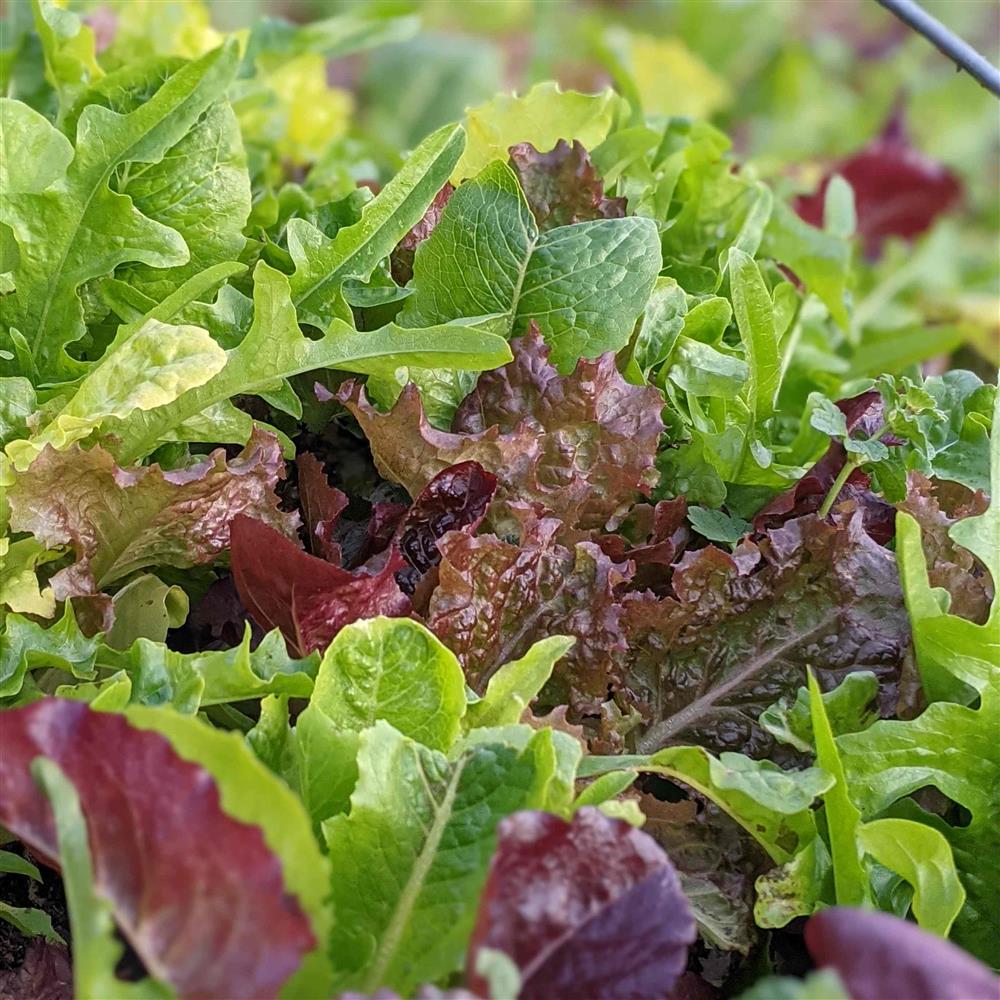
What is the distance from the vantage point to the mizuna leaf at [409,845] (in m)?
0.40

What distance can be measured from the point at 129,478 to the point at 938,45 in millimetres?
563

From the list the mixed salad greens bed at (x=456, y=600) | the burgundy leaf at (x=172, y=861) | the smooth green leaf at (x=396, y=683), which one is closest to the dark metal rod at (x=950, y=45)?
the mixed salad greens bed at (x=456, y=600)

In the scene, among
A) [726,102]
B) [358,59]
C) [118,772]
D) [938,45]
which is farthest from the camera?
[358,59]

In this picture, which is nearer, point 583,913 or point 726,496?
point 583,913

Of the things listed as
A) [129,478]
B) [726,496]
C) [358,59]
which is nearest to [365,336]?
[129,478]

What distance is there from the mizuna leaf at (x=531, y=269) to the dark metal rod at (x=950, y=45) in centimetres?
26

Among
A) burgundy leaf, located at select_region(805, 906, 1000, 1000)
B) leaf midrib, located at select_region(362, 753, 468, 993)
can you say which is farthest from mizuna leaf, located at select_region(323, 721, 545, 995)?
burgundy leaf, located at select_region(805, 906, 1000, 1000)

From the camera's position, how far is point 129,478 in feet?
1.63

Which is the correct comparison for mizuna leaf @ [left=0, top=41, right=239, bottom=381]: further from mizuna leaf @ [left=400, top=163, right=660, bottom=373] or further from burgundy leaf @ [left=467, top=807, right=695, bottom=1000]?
burgundy leaf @ [left=467, top=807, right=695, bottom=1000]

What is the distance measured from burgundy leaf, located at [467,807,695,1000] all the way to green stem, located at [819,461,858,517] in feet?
0.84

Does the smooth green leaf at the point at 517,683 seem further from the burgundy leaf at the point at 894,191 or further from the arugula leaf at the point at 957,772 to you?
the burgundy leaf at the point at 894,191

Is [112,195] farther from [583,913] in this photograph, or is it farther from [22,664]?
[583,913]

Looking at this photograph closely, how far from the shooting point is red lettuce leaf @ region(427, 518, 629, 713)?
0.50 metres

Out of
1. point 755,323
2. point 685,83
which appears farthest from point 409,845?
point 685,83
